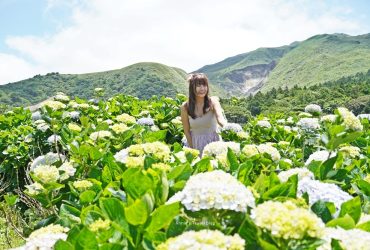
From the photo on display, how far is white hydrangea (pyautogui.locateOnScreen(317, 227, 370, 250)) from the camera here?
1.27 meters

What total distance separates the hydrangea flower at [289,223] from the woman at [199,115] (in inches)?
172

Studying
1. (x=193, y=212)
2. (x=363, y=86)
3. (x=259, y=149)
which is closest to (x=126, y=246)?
(x=193, y=212)

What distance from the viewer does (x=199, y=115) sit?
18.8 feet

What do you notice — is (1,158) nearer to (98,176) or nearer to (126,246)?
(98,176)

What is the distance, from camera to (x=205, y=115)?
5727mm

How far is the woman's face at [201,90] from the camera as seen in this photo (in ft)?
18.2

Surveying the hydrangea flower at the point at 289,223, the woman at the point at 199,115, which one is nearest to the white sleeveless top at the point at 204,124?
the woman at the point at 199,115

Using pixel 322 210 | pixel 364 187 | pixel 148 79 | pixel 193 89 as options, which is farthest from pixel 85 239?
pixel 148 79

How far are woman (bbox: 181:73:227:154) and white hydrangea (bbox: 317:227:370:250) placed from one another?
4.26 metres

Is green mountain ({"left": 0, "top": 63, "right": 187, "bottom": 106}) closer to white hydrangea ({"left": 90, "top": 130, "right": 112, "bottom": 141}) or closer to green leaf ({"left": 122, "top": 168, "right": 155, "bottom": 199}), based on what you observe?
white hydrangea ({"left": 90, "top": 130, "right": 112, "bottom": 141})

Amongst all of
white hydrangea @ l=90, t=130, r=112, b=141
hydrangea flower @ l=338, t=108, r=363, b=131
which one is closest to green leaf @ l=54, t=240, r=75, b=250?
hydrangea flower @ l=338, t=108, r=363, b=131

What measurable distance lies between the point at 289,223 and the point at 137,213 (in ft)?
1.58

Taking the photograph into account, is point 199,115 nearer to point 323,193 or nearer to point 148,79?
point 323,193

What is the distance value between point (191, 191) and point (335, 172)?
1.32 m
